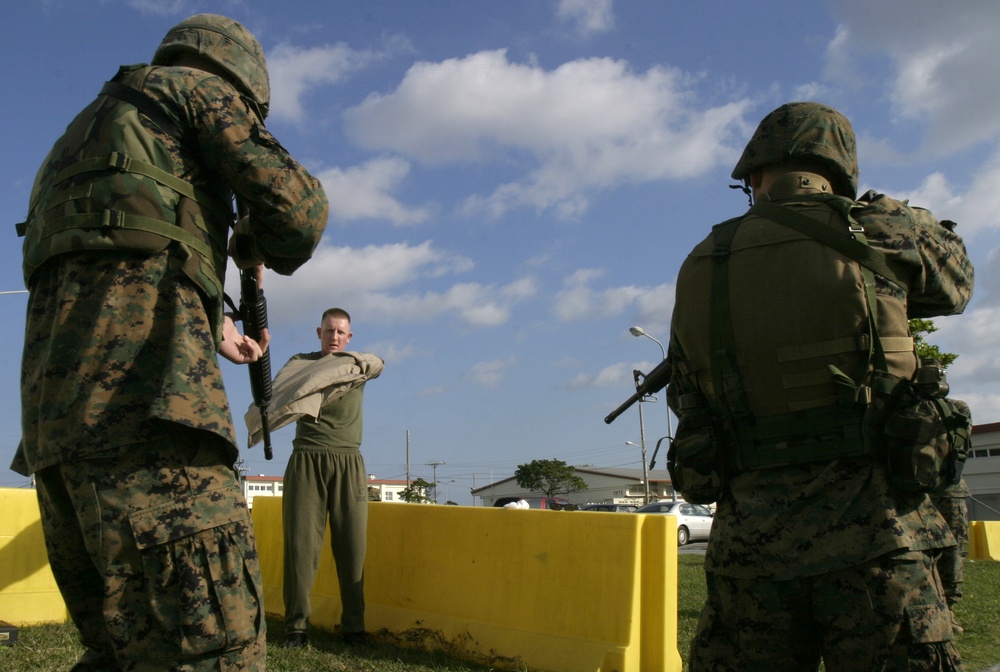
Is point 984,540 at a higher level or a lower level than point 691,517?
higher

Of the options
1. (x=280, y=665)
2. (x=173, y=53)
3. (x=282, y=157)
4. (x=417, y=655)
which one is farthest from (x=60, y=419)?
(x=417, y=655)

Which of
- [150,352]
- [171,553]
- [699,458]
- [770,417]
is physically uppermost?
[150,352]

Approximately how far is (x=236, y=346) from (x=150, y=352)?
1.46 feet

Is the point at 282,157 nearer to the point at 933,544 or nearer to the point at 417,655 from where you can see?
the point at 933,544

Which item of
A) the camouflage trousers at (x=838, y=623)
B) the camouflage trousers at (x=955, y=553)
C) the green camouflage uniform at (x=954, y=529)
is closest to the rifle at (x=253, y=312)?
the camouflage trousers at (x=838, y=623)

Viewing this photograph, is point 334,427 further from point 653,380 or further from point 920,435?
point 920,435

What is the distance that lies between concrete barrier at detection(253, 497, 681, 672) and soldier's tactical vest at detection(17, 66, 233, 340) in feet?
10.3

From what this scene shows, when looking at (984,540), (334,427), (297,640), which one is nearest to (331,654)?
(297,640)

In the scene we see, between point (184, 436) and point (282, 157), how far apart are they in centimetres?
77

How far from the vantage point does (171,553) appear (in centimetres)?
197

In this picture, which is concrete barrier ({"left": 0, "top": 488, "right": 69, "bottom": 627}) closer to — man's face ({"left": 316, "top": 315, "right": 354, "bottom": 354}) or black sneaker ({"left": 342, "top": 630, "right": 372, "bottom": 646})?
black sneaker ({"left": 342, "top": 630, "right": 372, "bottom": 646})

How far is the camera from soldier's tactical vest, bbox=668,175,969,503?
7.43 ft

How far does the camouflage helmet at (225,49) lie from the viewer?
246 centimetres

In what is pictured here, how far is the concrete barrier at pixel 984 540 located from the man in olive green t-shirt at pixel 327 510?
13.1 metres
